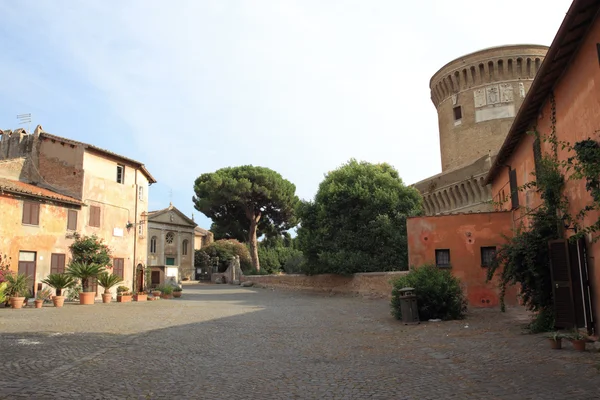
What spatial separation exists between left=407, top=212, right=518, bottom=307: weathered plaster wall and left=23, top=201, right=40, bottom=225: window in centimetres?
1759

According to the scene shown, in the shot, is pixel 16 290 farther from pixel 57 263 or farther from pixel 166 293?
pixel 166 293

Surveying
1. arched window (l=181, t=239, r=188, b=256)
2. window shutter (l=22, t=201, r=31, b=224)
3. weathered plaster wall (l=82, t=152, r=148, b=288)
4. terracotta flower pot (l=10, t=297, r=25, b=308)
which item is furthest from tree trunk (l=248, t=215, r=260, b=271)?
terracotta flower pot (l=10, t=297, r=25, b=308)

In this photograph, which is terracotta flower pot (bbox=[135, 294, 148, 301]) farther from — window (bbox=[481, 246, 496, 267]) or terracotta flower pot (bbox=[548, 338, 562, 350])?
terracotta flower pot (bbox=[548, 338, 562, 350])

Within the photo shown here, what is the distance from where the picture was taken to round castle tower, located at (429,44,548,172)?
38875 mm

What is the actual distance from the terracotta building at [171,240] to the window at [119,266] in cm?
2390

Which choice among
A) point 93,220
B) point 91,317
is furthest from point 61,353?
point 93,220

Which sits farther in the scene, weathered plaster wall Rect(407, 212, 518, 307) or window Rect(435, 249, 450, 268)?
window Rect(435, 249, 450, 268)

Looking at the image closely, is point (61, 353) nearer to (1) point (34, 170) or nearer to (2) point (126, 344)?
(2) point (126, 344)

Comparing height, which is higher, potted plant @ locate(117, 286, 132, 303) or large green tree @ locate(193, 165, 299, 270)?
large green tree @ locate(193, 165, 299, 270)

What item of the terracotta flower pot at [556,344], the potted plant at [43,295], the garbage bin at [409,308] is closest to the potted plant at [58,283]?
the potted plant at [43,295]

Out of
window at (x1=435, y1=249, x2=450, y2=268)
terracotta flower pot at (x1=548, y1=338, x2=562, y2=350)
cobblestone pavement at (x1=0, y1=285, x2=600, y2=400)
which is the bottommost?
cobblestone pavement at (x1=0, y1=285, x2=600, y2=400)

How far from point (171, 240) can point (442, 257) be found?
42.2 meters

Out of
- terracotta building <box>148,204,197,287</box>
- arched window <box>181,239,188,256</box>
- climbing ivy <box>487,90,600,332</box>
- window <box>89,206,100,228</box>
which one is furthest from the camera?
arched window <box>181,239,188,256</box>

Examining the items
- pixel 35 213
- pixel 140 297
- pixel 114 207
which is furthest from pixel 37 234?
pixel 140 297
